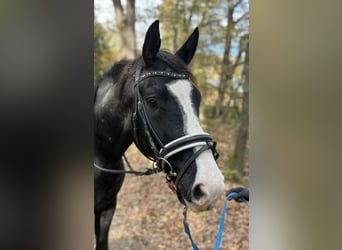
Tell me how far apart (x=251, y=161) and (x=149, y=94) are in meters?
0.67

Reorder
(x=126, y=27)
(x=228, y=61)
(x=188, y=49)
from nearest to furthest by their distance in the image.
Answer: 1. (x=188, y=49)
2. (x=126, y=27)
3. (x=228, y=61)

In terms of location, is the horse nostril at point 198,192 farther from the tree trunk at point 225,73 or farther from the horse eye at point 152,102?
the tree trunk at point 225,73

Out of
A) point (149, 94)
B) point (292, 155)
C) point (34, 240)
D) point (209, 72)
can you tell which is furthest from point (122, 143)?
point (209, 72)

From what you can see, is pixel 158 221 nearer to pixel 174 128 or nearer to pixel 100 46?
pixel 100 46

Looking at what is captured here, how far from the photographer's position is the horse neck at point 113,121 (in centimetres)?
140

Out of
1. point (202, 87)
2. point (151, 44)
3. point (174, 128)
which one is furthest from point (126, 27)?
point (174, 128)

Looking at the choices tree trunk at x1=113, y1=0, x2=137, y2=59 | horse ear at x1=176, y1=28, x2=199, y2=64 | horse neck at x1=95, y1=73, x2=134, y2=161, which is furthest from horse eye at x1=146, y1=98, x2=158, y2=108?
tree trunk at x1=113, y1=0, x2=137, y2=59

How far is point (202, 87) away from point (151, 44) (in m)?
2.21

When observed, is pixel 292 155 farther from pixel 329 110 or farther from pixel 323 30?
pixel 323 30

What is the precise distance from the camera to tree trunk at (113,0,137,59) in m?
2.72

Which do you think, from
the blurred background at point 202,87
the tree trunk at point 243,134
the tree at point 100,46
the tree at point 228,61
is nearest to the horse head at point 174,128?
the blurred background at point 202,87

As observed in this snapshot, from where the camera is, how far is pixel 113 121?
4.77 ft

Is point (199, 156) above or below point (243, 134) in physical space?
above

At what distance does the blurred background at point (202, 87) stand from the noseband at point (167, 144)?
54.5 inches
